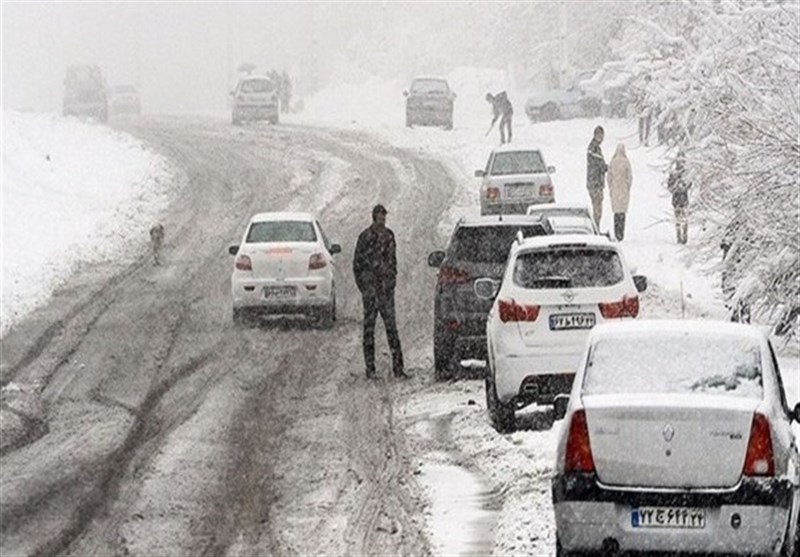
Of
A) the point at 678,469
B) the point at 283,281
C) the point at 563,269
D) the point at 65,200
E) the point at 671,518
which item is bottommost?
the point at 65,200

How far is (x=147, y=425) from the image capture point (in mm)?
17625

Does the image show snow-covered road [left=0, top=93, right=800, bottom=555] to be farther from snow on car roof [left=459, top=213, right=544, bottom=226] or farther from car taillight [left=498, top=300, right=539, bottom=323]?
snow on car roof [left=459, top=213, right=544, bottom=226]

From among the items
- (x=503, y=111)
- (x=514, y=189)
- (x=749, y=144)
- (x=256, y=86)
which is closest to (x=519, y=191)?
(x=514, y=189)

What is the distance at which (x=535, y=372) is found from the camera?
16.5 metres

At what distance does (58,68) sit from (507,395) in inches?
5202

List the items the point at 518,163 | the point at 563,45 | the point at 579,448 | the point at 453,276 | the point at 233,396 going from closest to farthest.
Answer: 1. the point at 579,448
2. the point at 233,396
3. the point at 453,276
4. the point at 518,163
5. the point at 563,45

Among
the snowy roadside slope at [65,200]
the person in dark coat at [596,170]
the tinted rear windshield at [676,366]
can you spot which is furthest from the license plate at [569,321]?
the person in dark coat at [596,170]

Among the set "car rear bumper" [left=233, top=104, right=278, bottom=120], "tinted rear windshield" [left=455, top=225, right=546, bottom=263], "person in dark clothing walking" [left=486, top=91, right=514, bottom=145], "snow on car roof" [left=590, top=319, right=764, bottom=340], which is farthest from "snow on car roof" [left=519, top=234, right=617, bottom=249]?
"car rear bumper" [left=233, top=104, right=278, bottom=120]

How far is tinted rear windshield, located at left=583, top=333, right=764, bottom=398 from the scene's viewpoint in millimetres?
10969

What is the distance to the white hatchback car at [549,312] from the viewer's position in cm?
1648

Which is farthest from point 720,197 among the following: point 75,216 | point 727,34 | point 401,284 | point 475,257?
point 75,216

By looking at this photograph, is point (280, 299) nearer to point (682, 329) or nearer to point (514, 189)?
point (514, 189)

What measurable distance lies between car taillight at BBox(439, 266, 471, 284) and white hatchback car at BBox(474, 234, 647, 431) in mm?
2938

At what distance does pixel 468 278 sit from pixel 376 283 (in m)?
1.68
